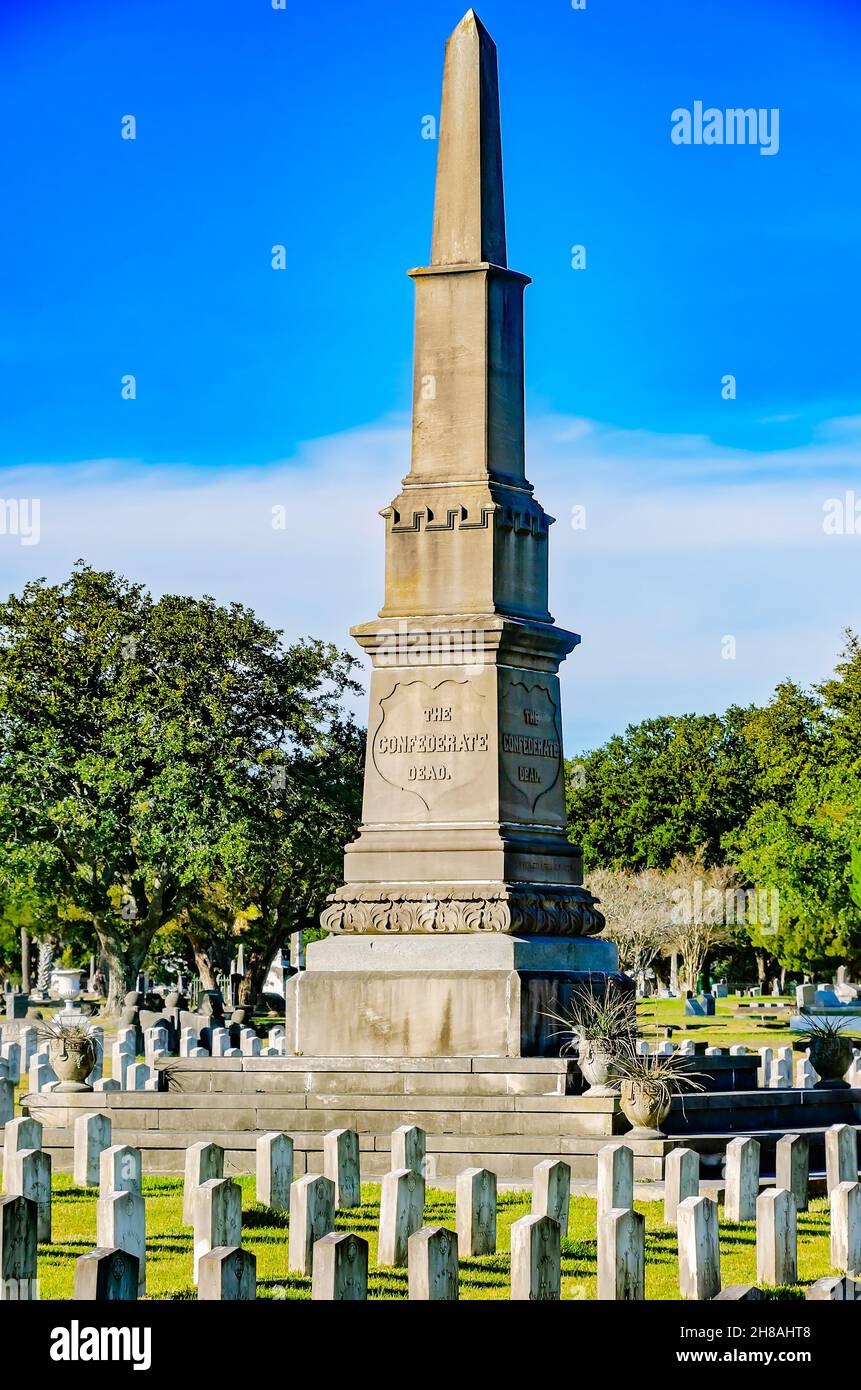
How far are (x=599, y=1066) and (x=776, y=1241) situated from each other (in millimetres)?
4516

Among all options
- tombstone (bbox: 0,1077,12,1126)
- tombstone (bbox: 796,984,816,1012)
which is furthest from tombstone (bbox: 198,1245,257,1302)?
tombstone (bbox: 796,984,816,1012)

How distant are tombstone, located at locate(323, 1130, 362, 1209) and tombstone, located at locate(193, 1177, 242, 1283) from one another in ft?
8.04

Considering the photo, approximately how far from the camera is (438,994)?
16.6m

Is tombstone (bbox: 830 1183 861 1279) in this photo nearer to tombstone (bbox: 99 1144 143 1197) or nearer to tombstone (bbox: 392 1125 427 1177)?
tombstone (bbox: 392 1125 427 1177)

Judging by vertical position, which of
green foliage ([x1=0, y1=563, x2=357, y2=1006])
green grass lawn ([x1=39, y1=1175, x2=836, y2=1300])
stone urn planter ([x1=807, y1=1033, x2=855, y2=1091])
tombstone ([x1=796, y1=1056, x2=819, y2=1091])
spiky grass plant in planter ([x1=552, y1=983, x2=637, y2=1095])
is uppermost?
green foliage ([x1=0, y1=563, x2=357, y2=1006])

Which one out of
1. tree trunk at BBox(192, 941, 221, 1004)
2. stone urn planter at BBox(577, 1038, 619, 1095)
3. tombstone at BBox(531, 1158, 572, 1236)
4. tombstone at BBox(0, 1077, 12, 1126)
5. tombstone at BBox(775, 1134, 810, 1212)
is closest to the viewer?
tombstone at BBox(531, 1158, 572, 1236)

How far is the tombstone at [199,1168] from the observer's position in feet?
41.1

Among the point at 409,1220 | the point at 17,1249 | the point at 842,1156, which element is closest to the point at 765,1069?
the point at 842,1156

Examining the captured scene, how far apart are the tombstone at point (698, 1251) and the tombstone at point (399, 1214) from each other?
177 cm

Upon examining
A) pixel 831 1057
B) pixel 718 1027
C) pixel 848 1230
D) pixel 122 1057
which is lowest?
pixel 848 1230

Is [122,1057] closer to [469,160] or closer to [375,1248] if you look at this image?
[469,160]

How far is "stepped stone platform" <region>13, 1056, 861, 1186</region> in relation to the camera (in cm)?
1477
